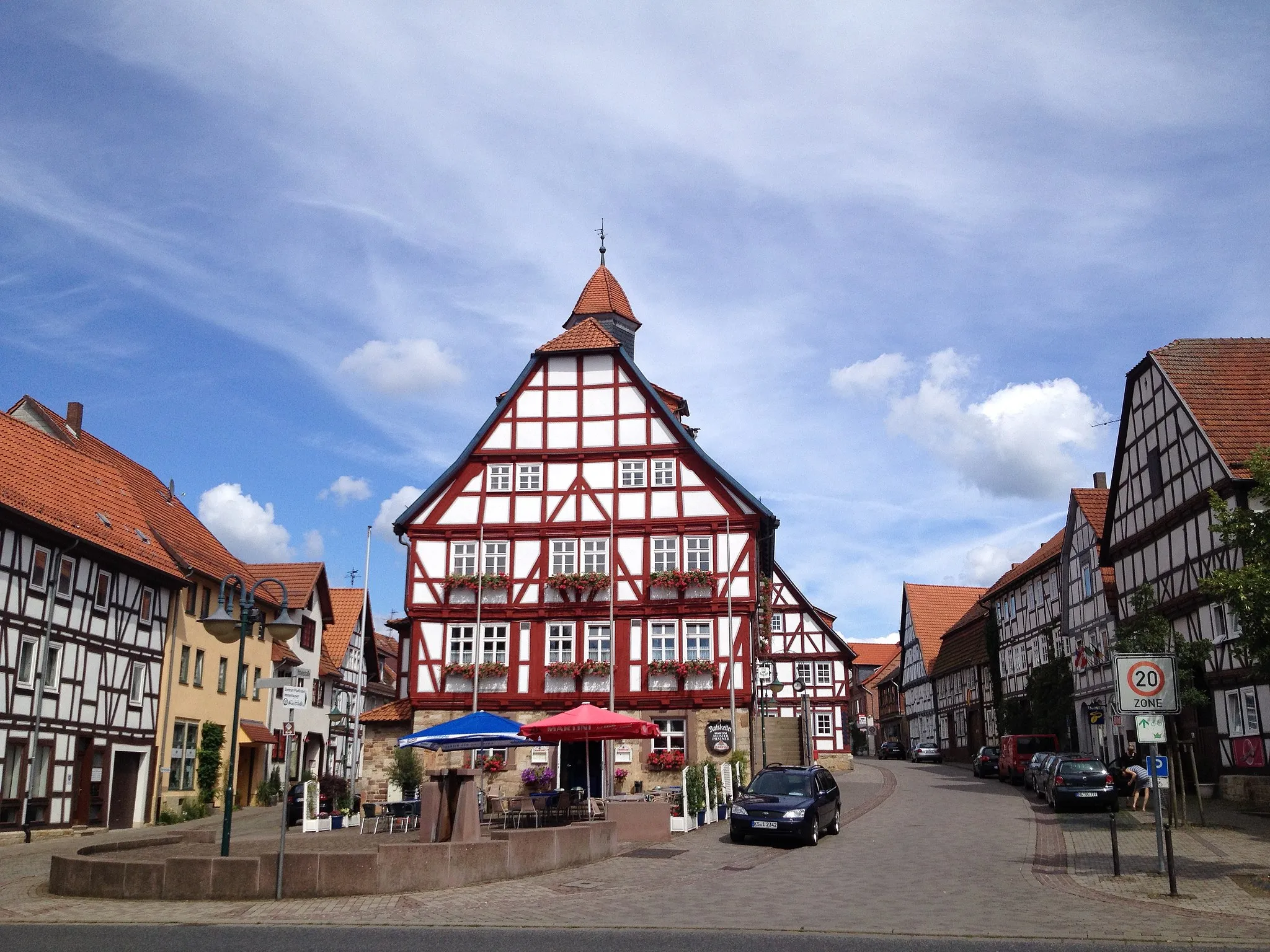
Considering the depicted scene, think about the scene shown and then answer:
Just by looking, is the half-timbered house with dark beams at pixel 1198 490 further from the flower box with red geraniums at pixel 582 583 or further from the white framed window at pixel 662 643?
the flower box with red geraniums at pixel 582 583

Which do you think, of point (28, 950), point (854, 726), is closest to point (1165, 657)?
point (28, 950)

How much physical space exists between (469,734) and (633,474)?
17.2 metres

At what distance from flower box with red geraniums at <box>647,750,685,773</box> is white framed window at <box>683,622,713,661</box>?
2.87 meters

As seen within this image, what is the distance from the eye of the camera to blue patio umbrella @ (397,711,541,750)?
72.4ft

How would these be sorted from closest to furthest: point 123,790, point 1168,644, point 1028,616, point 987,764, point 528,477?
point 1168,644 → point 123,790 → point 528,477 → point 987,764 → point 1028,616

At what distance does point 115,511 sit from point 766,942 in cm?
2761

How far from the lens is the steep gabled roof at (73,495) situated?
29000mm

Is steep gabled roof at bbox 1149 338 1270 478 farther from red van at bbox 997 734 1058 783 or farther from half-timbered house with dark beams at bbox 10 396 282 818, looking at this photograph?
half-timbered house with dark beams at bbox 10 396 282 818

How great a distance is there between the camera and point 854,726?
97.0 m

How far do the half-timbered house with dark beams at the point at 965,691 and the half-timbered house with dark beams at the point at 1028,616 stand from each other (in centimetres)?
223

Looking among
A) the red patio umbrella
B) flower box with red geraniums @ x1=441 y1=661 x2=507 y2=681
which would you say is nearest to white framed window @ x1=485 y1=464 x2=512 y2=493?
flower box with red geraniums @ x1=441 y1=661 x2=507 y2=681

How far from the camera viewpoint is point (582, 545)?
124 ft

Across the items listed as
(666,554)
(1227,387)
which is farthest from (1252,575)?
(666,554)

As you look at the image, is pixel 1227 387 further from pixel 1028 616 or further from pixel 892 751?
pixel 892 751
